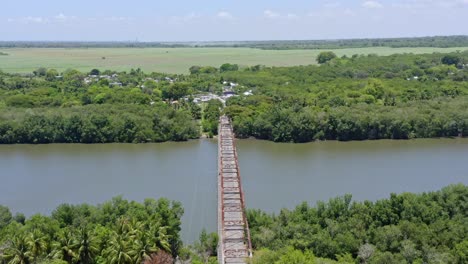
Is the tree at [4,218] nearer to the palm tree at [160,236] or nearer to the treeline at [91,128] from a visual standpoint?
the palm tree at [160,236]

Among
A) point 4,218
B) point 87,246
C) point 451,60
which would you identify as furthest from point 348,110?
point 451,60

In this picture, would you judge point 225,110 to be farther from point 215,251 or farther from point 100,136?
point 215,251

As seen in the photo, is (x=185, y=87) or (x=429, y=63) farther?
(x=429, y=63)

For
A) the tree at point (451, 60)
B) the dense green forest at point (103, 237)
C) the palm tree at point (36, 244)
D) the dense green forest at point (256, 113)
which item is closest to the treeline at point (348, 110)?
the dense green forest at point (256, 113)

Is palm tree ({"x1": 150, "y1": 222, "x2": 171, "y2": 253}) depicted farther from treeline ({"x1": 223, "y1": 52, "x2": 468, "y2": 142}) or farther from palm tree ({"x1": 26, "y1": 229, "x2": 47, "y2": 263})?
treeline ({"x1": 223, "y1": 52, "x2": 468, "y2": 142})

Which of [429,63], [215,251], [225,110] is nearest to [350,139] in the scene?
[225,110]

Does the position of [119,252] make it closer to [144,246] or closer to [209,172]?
[144,246]

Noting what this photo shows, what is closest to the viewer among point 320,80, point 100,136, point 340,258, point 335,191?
point 340,258
